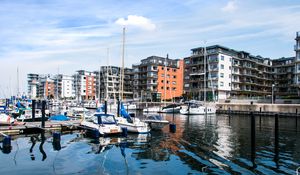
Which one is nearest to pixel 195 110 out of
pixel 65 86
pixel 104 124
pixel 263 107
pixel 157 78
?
pixel 263 107

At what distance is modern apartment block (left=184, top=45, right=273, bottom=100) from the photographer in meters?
99.5

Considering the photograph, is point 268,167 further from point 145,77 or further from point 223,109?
point 145,77

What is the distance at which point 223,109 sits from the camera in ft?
266

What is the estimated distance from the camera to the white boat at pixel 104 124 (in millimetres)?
30000

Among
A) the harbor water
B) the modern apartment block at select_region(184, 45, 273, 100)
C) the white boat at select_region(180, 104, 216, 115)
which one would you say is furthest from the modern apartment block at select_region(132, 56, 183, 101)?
the harbor water

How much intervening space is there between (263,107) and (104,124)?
5367 cm

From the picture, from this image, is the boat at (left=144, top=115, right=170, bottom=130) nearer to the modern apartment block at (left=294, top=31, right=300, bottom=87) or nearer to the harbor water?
the harbor water

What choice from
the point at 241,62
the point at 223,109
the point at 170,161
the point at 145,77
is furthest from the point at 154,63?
the point at 170,161

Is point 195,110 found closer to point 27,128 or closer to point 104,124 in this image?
point 104,124

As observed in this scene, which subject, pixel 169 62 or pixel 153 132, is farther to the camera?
pixel 169 62

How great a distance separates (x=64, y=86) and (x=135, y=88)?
74448 mm

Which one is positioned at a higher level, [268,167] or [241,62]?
[241,62]

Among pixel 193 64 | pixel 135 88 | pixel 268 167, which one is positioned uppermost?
pixel 193 64

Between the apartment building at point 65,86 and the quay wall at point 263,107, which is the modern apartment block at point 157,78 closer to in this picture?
Answer: the quay wall at point 263,107
